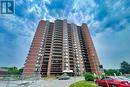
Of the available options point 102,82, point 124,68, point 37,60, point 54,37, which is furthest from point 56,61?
point 102,82

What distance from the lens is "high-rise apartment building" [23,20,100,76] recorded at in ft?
296

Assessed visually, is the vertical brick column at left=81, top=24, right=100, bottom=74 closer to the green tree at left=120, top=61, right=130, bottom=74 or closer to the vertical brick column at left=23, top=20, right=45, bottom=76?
the green tree at left=120, top=61, right=130, bottom=74

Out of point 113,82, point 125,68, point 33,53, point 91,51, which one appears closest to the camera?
point 113,82

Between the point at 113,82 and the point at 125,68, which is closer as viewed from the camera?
the point at 113,82

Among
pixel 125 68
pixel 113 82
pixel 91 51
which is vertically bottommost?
pixel 125 68

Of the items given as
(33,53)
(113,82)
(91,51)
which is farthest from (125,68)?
(113,82)

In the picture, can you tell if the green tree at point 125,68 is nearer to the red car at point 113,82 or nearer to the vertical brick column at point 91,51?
the vertical brick column at point 91,51

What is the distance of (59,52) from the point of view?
9800 cm

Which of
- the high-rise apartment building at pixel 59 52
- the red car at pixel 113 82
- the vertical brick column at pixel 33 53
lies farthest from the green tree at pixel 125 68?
the red car at pixel 113 82

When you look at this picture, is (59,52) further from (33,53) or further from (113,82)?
(113,82)

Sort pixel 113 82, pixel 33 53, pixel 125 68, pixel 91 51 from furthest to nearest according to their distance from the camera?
pixel 91 51
pixel 125 68
pixel 33 53
pixel 113 82

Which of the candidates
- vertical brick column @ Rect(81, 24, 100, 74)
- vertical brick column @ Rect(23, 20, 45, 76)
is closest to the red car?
vertical brick column @ Rect(23, 20, 45, 76)

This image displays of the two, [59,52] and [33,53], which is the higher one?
[59,52]

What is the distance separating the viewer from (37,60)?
92.4 meters
